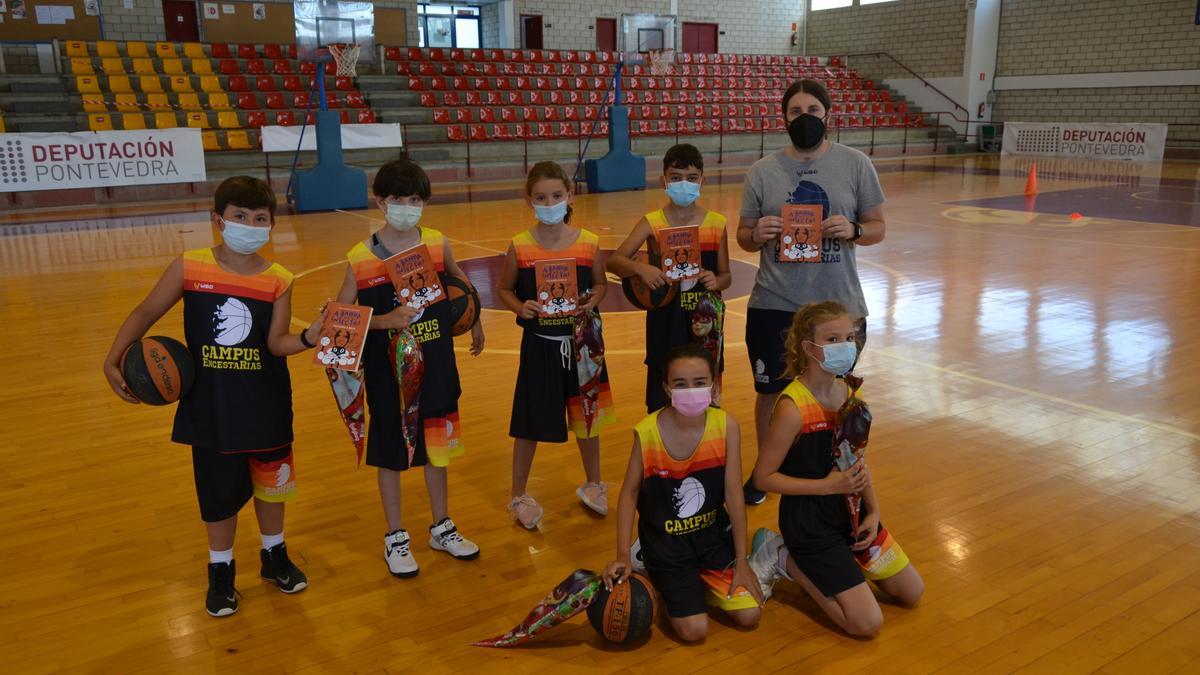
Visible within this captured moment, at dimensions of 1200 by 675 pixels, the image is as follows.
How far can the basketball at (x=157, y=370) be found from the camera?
2.86 m

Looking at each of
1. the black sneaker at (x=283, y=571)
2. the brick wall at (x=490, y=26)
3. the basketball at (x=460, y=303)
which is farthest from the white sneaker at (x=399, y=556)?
the brick wall at (x=490, y=26)

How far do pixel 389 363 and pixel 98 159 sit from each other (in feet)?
42.7

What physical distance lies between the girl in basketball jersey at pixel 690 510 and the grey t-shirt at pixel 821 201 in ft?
2.45

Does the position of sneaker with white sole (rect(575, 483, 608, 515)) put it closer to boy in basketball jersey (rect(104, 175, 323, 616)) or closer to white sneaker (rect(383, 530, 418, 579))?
white sneaker (rect(383, 530, 418, 579))

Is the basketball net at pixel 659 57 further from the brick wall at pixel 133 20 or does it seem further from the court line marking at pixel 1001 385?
the court line marking at pixel 1001 385

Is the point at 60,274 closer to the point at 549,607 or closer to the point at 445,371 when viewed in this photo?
the point at 445,371

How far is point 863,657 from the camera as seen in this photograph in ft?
9.17

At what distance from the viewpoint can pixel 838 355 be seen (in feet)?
9.50

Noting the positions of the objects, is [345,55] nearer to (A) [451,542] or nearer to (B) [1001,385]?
(B) [1001,385]

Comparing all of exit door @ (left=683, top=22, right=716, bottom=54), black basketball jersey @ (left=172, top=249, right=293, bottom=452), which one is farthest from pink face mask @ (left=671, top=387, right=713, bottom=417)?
exit door @ (left=683, top=22, right=716, bottom=54)

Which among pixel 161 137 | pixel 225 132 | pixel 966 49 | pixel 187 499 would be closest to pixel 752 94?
pixel 966 49

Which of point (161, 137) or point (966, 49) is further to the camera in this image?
point (966, 49)

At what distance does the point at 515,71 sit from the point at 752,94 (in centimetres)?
651

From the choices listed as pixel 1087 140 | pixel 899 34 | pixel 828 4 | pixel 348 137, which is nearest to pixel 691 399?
pixel 348 137
